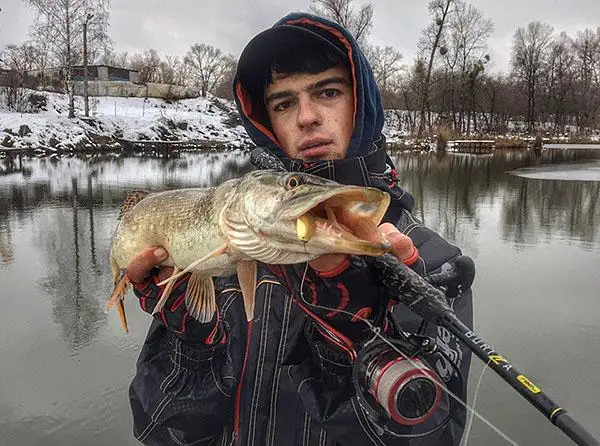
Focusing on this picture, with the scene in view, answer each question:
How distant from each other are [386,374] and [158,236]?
1111 mm

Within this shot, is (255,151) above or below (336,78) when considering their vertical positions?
below

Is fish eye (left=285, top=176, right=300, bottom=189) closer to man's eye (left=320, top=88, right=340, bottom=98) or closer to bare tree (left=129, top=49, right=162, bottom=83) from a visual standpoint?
man's eye (left=320, top=88, right=340, bottom=98)

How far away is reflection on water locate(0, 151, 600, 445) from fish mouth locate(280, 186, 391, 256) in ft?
9.06

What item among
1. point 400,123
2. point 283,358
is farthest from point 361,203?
point 400,123

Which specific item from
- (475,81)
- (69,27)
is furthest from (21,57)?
(475,81)

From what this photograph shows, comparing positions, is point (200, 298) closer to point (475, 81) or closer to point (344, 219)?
point (344, 219)

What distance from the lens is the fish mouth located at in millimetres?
1356

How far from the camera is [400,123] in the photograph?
52.4 metres

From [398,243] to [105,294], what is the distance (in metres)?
5.05

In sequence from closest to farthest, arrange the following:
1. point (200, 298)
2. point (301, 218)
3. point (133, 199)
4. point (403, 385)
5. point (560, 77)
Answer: point (403, 385), point (301, 218), point (200, 298), point (133, 199), point (560, 77)

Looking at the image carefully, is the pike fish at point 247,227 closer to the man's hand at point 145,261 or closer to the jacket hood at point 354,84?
the man's hand at point 145,261

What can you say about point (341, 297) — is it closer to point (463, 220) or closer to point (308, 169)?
point (308, 169)

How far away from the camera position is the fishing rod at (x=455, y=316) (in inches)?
43.6

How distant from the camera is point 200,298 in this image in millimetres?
1914
